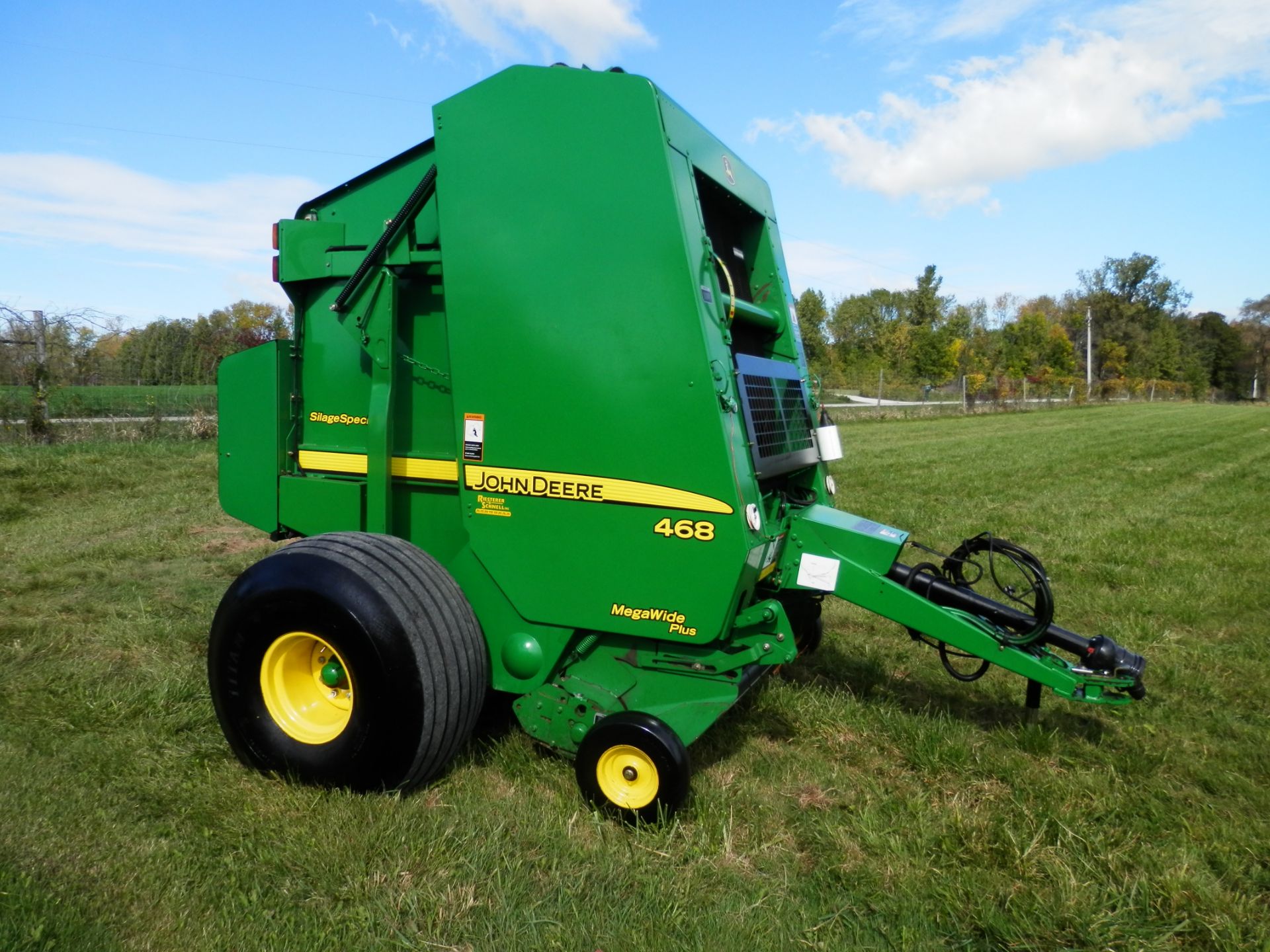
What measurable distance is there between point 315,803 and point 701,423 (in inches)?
74.2

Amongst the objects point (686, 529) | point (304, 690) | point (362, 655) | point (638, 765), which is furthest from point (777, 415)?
point (304, 690)

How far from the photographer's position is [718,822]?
10.2ft

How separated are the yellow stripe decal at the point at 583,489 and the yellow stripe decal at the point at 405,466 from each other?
0.23m

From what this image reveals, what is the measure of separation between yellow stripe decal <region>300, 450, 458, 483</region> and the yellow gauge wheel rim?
1.27m

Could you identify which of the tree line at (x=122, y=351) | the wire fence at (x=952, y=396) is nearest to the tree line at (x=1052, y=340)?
the wire fence at (x=952, y=396)

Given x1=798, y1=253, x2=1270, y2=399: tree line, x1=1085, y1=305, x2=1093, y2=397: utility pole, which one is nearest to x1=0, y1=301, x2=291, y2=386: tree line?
x1=798, y1=253, x2=1270, y2=399: tree line

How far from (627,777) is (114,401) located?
13015 millimetres

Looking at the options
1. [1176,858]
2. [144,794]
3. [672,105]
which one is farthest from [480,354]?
[1176,858]

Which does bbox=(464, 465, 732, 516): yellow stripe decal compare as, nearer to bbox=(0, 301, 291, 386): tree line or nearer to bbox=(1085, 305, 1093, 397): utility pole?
bbox=(0, 301, 291, 386): tree line

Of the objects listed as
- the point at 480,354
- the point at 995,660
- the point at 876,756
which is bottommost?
the point at 876,756

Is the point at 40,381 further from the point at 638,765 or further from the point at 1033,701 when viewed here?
A: the point at 1033,701

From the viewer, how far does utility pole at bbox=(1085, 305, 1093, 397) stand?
2126 inches

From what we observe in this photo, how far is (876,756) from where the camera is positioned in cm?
373

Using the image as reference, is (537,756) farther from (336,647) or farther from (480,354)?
(480,354)
